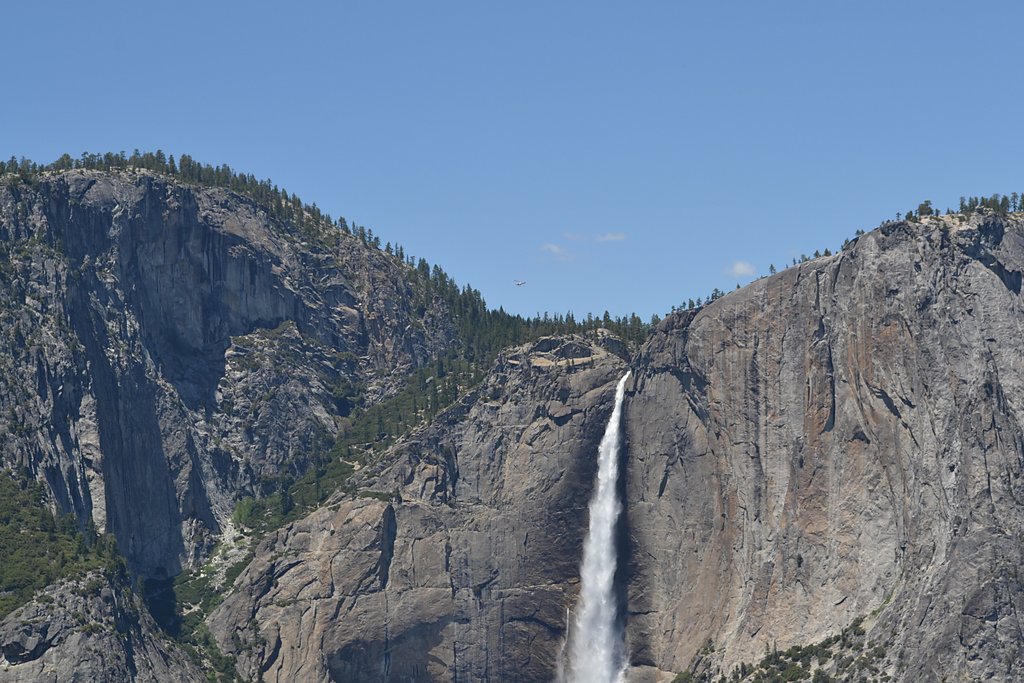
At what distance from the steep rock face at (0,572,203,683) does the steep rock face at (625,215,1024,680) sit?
42.8 metres

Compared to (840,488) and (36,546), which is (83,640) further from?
(840,488)

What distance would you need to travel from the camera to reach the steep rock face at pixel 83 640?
584ft

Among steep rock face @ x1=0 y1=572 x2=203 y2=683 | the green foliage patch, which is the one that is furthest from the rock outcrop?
the green foliage patch

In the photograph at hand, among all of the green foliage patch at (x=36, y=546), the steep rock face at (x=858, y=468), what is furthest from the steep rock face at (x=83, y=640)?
the steep rock face at (x=858, y=468)

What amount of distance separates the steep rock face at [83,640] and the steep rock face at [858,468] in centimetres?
4278

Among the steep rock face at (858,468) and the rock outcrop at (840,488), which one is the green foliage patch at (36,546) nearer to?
the rock outcrop at (840,488)

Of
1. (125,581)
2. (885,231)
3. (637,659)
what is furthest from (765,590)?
(125,581)

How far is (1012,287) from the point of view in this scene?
18575cm

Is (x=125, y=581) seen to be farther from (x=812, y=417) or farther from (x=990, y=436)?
(x=990, y=436)

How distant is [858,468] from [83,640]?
64.6 metres

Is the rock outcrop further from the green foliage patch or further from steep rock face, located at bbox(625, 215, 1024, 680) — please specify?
the green foliage patch

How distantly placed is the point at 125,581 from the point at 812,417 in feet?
197

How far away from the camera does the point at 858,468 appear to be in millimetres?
184625

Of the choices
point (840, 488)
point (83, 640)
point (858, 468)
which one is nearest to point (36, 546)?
point (83, 640)
